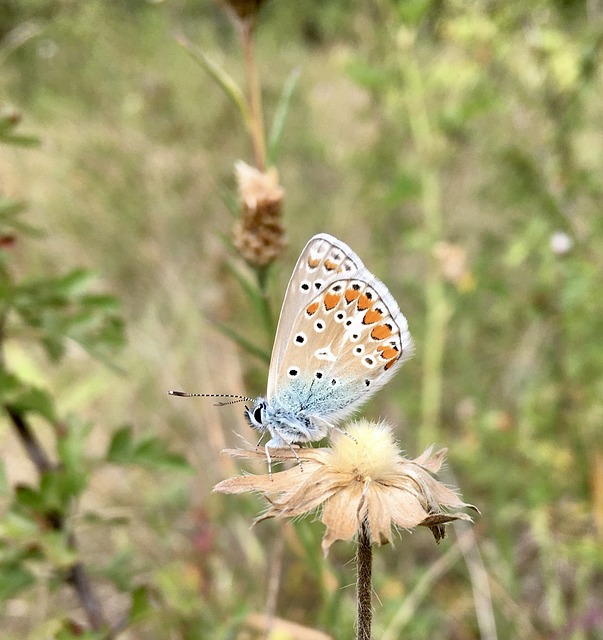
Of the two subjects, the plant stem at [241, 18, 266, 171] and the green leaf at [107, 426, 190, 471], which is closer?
the plant stem at [241, 18, 266, 171]

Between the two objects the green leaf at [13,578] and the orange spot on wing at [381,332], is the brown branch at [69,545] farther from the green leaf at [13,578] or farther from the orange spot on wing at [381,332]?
the orange spot on wing at [381,332]

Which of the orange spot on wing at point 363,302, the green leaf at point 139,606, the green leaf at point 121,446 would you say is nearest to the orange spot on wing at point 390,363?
the orange spot on wing at point 363,302

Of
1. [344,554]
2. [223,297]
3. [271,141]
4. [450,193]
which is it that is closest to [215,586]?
[344,554]

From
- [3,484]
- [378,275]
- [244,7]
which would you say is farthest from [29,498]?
[378,275]

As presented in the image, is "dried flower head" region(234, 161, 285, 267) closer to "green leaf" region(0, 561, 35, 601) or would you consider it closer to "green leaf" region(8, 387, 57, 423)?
"green leaf" region(8, 387, 57, 423)

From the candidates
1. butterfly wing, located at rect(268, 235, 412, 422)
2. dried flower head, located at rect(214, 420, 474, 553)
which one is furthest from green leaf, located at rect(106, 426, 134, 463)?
dried flower head, located at rect(214, 420, 474, 553)
